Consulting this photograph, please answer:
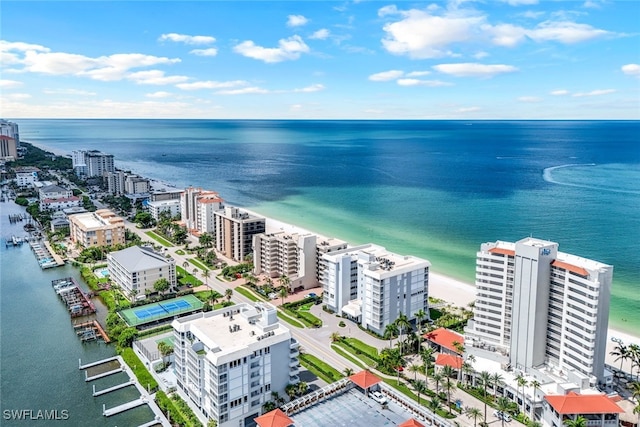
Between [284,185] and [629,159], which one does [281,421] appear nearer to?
[284,185]

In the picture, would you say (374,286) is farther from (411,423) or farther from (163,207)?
(163,207)

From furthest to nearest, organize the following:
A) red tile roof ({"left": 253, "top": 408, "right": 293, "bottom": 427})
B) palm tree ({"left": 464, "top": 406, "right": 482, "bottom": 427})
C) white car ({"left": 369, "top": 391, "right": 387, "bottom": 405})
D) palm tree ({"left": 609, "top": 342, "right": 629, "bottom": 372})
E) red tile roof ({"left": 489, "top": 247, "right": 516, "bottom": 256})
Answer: red tile roof ({"left": 489, "top": 247, "right": 516, "bottom": 256}) < palm tree ({"left": 609, "top": 342, "right": 629, "bottom": 372}) < white car ({"left": 369, "top": 391, "right": 387, "bottom": 405}) < palm tree ({"left": 464, "top": 406, "right": 482, "bottom": 427}) < red tile roof ({"left": 253, "top": 408, "right": 293, "bottom": 427})

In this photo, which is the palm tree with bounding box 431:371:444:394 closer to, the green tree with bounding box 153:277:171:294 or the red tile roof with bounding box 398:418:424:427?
the red tile roof with bounding box 398:418:424:427

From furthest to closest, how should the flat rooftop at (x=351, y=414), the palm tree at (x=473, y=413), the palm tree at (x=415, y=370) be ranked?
the palm tree at (x=415, y=370), the palm tree at (x=473, y=413), the flat rooftop at (x=351, y=414)

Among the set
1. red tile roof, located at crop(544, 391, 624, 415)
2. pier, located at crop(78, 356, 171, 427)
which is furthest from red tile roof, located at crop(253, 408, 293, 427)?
red tile roof, located at crop(544, 391, 624, 415)

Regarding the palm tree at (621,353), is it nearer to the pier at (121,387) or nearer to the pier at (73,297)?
the pier at (121,387)

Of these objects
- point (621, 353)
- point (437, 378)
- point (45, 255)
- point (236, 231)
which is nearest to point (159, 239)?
point (45, 255)

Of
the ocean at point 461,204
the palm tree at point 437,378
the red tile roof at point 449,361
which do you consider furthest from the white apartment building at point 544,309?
the ocean at point 461,204
